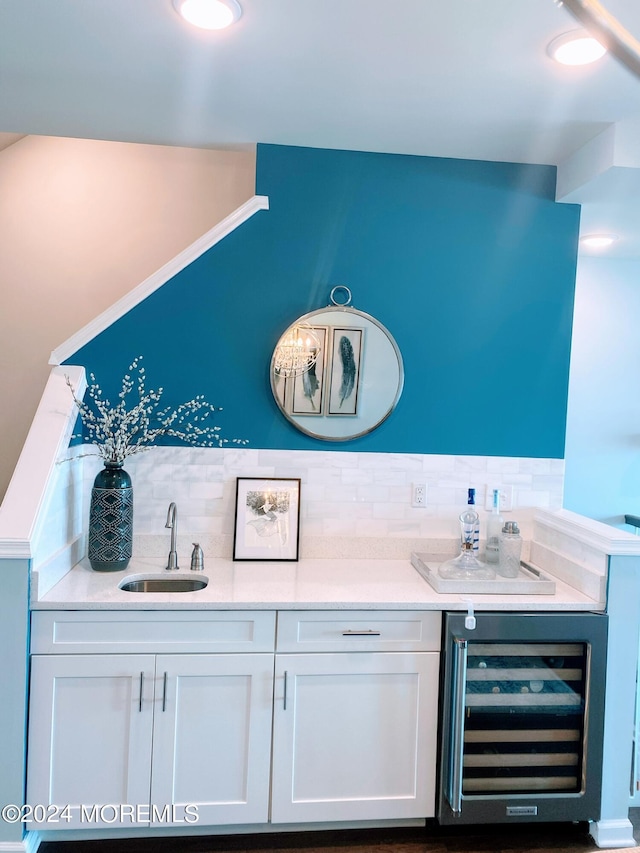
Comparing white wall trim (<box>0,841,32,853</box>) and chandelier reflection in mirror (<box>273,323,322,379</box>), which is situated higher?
chandelier reflection in mirror (<box>273,323,322,379</box>)

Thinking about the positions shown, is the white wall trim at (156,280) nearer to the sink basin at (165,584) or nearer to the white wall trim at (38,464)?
the white wall trim at (38,464)

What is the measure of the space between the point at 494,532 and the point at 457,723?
2.59 ft

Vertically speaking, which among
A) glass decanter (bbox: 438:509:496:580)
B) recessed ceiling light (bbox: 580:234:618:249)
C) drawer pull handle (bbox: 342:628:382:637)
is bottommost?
drawer pull handle (bbox: 342:628:382:637)

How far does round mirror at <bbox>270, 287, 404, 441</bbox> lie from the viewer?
2.76 m

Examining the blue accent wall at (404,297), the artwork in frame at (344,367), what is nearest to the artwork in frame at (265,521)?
the blue accent wall at (404,297)

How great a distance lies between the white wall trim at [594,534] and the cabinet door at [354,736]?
0.70m

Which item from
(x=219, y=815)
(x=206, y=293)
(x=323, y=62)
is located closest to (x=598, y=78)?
(x=323, y=62)

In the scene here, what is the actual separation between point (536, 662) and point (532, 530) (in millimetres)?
694

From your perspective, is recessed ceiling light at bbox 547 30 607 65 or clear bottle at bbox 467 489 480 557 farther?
clear bottle at bbox 467 489 480 557

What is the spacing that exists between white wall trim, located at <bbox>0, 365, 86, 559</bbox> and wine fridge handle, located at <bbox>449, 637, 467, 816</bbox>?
1413mm

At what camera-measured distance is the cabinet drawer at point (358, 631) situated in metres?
2.24

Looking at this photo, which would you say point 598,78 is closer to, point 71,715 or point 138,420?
point 138,420

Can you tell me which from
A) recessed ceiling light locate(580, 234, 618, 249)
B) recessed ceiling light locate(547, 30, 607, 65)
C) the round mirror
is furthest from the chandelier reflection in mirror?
recessed ceiling light locate(580, 234, 618, 249)

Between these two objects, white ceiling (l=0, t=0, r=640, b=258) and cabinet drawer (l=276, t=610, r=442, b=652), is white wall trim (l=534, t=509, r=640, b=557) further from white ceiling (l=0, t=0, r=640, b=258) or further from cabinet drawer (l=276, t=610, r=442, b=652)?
white ceiling (l=0, t=0, r=640, b=258)
